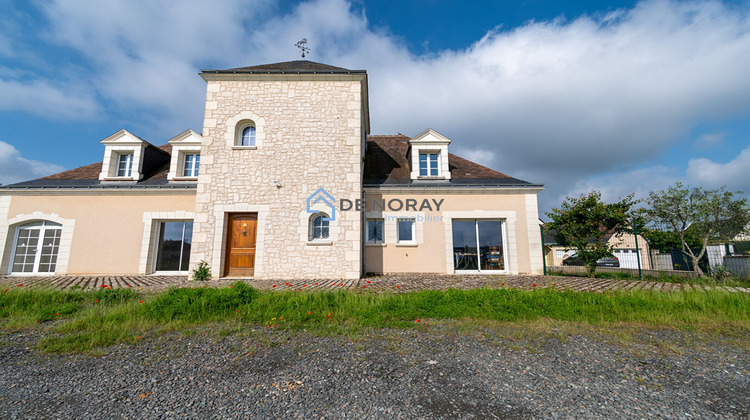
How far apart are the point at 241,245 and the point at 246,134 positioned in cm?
354

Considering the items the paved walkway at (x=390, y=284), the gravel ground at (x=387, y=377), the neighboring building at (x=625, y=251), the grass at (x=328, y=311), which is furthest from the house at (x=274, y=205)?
the gravel ground at (x=387, y=377)

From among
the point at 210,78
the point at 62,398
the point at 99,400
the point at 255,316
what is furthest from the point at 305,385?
the point at 210,78

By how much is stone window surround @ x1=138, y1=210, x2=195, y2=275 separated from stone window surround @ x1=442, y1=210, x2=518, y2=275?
8548 millimetres

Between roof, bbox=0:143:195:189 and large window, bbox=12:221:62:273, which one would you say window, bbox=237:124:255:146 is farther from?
large window, bbox=12:221:62:273

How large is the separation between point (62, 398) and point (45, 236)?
1164cm

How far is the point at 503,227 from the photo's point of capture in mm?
10328

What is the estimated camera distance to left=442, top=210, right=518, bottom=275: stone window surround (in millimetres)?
9930

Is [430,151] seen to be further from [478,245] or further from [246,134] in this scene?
[246,134]

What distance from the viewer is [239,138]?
9.60 meters

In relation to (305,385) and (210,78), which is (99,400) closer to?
(305,385)

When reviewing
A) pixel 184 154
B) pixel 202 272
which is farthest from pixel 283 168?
pixel 184 154

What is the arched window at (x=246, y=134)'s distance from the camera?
962cm

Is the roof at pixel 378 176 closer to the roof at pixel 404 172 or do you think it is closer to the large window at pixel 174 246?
the roof at pixel 404 172

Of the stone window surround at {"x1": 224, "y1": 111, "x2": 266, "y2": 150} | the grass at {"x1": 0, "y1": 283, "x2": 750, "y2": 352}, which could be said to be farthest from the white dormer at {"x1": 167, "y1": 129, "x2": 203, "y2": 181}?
the grass at {"x1": 0, "y1": 283, "x2": 750, "y2": 352}
